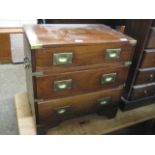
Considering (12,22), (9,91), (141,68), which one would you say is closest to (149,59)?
(141,68)

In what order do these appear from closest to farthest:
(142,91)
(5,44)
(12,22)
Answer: (142,91), (5,44), (12,22)

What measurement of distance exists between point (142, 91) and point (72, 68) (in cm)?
59

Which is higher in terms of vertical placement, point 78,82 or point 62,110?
point 78,82

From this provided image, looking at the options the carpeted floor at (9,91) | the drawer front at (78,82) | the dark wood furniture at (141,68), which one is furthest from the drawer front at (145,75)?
the carpeted floor at (9,91)

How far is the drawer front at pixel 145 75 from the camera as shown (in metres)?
1.06

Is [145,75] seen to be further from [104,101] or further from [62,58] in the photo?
[62,58]

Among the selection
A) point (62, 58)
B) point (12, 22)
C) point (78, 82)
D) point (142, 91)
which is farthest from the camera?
point (12, 22)

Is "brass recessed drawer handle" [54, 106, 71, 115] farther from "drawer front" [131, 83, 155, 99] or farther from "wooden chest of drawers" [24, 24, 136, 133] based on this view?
"drawer front" [131, 83, 155, 99]

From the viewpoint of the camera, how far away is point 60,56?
0.75 m

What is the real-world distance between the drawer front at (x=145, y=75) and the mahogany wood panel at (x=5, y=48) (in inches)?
61.5

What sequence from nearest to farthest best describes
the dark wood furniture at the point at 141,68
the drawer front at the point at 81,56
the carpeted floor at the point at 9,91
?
the drawer front at the point at 81,56, the dark wood furniture at the point at 141,68, the carpeted floor at the point at 9,91

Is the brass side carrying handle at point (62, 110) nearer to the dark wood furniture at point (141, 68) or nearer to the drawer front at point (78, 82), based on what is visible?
the drawer front at point (78, 82)

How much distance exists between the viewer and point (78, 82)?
2.86 ft
